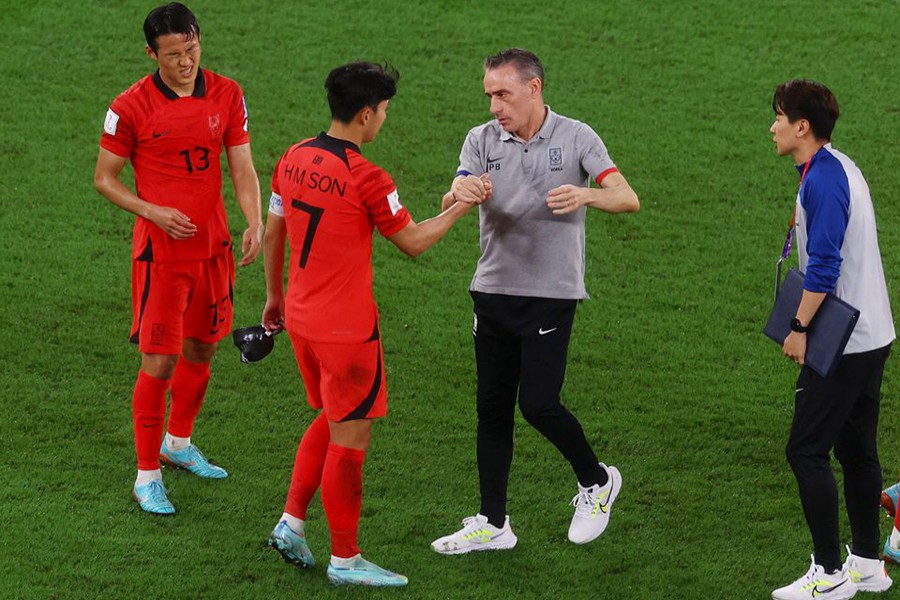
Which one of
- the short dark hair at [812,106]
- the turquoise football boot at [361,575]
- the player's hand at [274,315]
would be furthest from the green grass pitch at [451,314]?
the short dark hair at [812,106]

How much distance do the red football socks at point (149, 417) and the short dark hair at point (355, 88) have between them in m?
1.43

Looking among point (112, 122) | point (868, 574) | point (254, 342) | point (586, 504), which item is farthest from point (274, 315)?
point (868, 574)

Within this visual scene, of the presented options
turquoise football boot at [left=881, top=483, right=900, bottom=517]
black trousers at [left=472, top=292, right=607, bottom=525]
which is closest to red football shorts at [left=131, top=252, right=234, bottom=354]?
black trousers at [left=472, top=292, right=607, bottom=525]

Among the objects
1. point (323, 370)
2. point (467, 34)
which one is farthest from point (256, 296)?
point (467, 34)

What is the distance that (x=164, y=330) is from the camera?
490 cm

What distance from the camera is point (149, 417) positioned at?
4930 mm

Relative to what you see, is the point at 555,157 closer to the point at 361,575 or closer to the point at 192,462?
the point at 361,575

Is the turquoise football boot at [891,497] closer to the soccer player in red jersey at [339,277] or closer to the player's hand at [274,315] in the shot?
the soccer player in red jersey at [339,277]

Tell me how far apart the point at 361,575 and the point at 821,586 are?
58.1 inches

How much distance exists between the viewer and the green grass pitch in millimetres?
4652

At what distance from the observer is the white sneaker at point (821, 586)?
429 centimetres

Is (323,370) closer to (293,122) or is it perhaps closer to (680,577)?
(680,577)

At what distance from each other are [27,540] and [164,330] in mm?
872

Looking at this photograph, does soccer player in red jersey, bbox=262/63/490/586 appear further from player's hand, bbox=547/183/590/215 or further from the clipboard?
the clipboard
